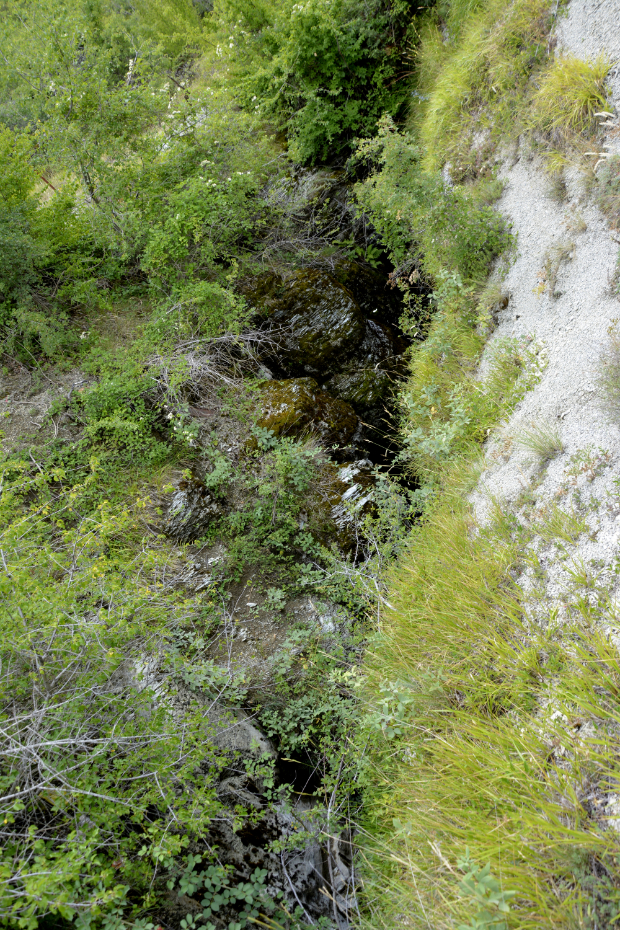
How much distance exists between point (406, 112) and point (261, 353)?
421cm

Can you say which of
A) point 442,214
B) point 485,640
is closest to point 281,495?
point 485,640

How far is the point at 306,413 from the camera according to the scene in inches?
221

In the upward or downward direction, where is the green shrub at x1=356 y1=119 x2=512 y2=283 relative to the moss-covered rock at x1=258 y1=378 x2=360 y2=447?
upward

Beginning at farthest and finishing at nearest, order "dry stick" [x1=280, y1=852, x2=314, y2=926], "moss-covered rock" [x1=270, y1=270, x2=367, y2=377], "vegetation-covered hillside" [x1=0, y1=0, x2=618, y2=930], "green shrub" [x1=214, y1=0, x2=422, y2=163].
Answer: "green shrub" [x1=214, y1=0, x2=422, y2=163] < "moss-covered rock" [x1=270, y1=270, x2=367, y2=377] < "dry stick" [x1=280, y1=852, x2=314, y2=926] < "vegetation-covered hillside" [x1=0, y1=0, x2=618, y2=930]

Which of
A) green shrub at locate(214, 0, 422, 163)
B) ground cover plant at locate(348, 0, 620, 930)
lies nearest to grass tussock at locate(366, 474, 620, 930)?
ground cover plant at locate(348, 0, 620, 930)

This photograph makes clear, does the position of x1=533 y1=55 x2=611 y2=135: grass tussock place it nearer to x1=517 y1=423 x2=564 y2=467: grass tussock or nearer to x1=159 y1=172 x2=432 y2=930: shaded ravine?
x1=517 y1=423 x2=564 y2=467: grass tussock

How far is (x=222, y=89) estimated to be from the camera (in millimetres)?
6871

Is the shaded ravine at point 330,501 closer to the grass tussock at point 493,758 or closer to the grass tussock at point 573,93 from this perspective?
the grass tussock at point 493,758

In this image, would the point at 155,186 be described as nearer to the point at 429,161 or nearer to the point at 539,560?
the point at 429,161

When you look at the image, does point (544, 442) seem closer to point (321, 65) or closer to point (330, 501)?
point (330, 501)

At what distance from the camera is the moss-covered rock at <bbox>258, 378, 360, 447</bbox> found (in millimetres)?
5535

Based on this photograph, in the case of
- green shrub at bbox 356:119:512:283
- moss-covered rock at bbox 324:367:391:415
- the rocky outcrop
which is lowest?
the rocky outcrop

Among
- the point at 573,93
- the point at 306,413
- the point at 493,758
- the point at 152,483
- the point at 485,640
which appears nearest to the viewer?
the point at 493,758

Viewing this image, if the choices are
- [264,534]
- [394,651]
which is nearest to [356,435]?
[264,534]
